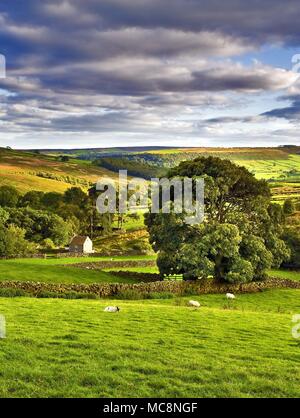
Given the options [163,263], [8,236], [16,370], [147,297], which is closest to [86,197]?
[8,236]

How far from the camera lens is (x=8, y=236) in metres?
77.1

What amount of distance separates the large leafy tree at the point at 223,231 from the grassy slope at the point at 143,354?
1499cm

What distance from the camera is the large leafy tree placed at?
4122cm

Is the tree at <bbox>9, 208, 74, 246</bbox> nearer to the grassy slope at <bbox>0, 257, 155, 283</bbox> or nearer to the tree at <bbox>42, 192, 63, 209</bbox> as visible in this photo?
the tree at <bbox>42, 192, 63, 209</bbox>

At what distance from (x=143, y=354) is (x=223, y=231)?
25.8 metres

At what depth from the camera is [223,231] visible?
41.2 m

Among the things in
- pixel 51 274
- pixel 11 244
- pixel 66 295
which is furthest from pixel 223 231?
pixel 11 244

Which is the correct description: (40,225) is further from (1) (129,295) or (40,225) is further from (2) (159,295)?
(2) (159,295)

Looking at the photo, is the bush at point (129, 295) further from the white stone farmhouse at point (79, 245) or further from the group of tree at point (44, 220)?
the white stone farmhouse at point (79, 245)

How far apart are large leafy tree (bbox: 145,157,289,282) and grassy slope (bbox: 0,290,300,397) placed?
15.0 m

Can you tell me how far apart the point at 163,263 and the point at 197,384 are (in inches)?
1222

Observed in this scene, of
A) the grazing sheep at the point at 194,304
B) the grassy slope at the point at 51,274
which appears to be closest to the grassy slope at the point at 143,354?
the grazing sheep at the point at 194,304

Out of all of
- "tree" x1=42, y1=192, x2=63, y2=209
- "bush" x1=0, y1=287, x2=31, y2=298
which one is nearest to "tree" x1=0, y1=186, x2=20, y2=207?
"tree" x1=42, y1=192, x2=63, y2=209

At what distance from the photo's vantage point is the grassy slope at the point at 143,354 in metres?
13.3
